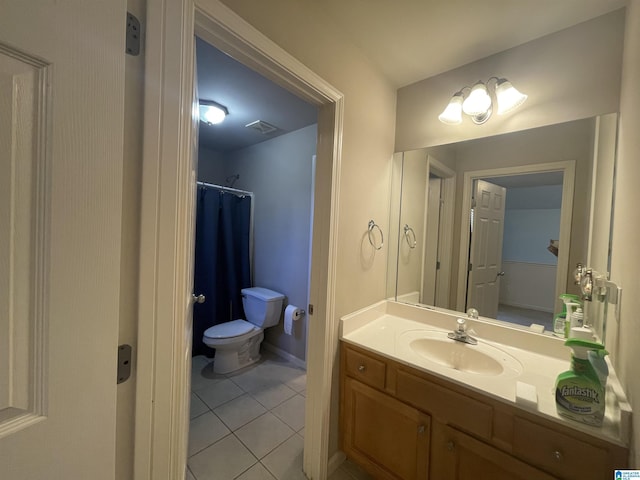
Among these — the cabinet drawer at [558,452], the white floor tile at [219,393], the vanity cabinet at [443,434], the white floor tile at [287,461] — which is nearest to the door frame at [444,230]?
the vanity cabinet at [443,434]

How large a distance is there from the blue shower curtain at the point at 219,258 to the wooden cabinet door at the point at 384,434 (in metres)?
1.79

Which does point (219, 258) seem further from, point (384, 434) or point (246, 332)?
point (384, 434)

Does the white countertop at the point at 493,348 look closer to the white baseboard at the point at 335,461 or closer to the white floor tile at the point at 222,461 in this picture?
the white baseboard at the point at 335,461

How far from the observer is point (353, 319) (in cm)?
146

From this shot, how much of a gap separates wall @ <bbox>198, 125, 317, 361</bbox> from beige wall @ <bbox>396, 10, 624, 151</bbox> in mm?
1179

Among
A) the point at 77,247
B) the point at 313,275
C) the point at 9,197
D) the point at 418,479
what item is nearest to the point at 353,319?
the point at 313,275

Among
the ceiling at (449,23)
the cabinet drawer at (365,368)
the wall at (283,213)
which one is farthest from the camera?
the wall at (283,213)

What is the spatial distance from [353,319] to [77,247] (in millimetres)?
1261

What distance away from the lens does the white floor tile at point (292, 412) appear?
176cm

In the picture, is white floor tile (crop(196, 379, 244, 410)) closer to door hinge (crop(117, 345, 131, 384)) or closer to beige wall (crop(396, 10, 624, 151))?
door hinge (crop(117, 345, 131, 384))

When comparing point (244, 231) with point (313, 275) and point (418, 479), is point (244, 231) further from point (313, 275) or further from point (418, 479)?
point (418, 479)

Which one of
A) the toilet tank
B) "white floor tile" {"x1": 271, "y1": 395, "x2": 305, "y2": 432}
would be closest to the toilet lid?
the toilet tank

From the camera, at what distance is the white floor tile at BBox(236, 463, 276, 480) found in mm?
1359

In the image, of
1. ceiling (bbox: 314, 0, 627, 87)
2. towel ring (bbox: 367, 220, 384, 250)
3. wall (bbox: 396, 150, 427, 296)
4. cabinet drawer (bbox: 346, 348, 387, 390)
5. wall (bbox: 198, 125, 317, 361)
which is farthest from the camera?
wall (bbox: 198, 125, 317, 361)
